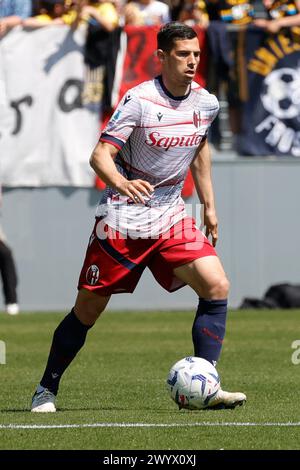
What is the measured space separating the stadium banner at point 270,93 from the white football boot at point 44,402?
9.73 metres

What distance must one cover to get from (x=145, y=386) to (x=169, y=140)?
2.29 m

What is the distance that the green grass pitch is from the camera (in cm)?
712

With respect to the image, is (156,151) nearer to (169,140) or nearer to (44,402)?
(169,140)

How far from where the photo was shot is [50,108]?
→ 17781 mm

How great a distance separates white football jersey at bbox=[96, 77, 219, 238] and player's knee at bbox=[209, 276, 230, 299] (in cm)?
49

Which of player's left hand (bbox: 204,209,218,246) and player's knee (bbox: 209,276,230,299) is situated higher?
player's left hand (bbox: 204,209,218,246)

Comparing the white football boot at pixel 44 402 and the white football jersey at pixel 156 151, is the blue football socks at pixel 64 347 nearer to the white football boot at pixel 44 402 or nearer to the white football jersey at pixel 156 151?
the white football boot at pixel 44 402

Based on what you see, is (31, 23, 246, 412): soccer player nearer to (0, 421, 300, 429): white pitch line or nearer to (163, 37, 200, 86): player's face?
(163, 37, 200, 86): player's face

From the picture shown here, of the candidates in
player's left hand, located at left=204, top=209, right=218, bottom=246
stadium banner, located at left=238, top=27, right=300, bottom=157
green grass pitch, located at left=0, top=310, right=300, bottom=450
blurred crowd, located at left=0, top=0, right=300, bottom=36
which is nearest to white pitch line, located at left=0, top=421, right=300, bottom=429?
green grass pitch, located at left=0, top=310, right=300, bottom=450

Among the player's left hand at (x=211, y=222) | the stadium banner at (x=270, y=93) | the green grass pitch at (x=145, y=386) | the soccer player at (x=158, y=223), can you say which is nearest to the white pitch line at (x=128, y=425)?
the green grass pitch at (x=145, y=386)

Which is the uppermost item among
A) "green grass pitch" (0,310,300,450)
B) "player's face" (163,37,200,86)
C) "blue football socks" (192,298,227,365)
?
"player's face" (163,37,200,86)

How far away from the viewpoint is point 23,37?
58.1 feet

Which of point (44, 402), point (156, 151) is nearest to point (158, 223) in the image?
point (156, 151)
